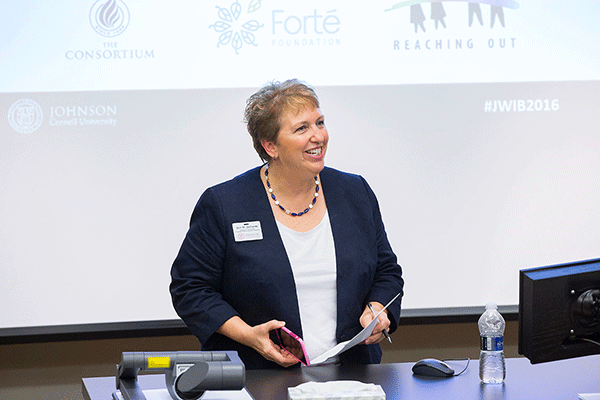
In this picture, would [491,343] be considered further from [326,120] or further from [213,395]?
[326,120]

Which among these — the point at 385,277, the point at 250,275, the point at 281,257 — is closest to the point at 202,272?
the point at 250,275

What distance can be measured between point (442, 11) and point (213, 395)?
7.81 feet

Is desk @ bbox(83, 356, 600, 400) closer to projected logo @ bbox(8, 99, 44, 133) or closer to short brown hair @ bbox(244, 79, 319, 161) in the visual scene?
short brown hair @ bbox(244, 79, 319, 161)

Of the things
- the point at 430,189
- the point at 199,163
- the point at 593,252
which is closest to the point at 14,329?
the point at 199,163

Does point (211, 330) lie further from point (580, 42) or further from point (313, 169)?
point (580, 42)

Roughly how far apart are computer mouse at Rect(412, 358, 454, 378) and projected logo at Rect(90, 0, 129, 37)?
6.91 ft

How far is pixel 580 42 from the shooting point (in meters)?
3.65

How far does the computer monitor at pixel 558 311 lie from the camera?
1.90 metres

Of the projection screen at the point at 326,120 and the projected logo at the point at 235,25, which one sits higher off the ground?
the projected logo at the point at 235,25

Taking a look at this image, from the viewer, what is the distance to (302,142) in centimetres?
239

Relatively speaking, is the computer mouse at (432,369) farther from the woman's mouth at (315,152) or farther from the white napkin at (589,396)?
the woman's mouth at (315,152)

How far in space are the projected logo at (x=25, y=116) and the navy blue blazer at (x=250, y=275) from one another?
1319mm

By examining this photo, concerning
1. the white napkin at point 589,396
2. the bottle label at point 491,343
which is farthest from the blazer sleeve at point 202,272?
the white napkin at point 589,396

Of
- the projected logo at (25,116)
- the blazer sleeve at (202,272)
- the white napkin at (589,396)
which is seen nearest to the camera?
the white napkin at (589,396)
